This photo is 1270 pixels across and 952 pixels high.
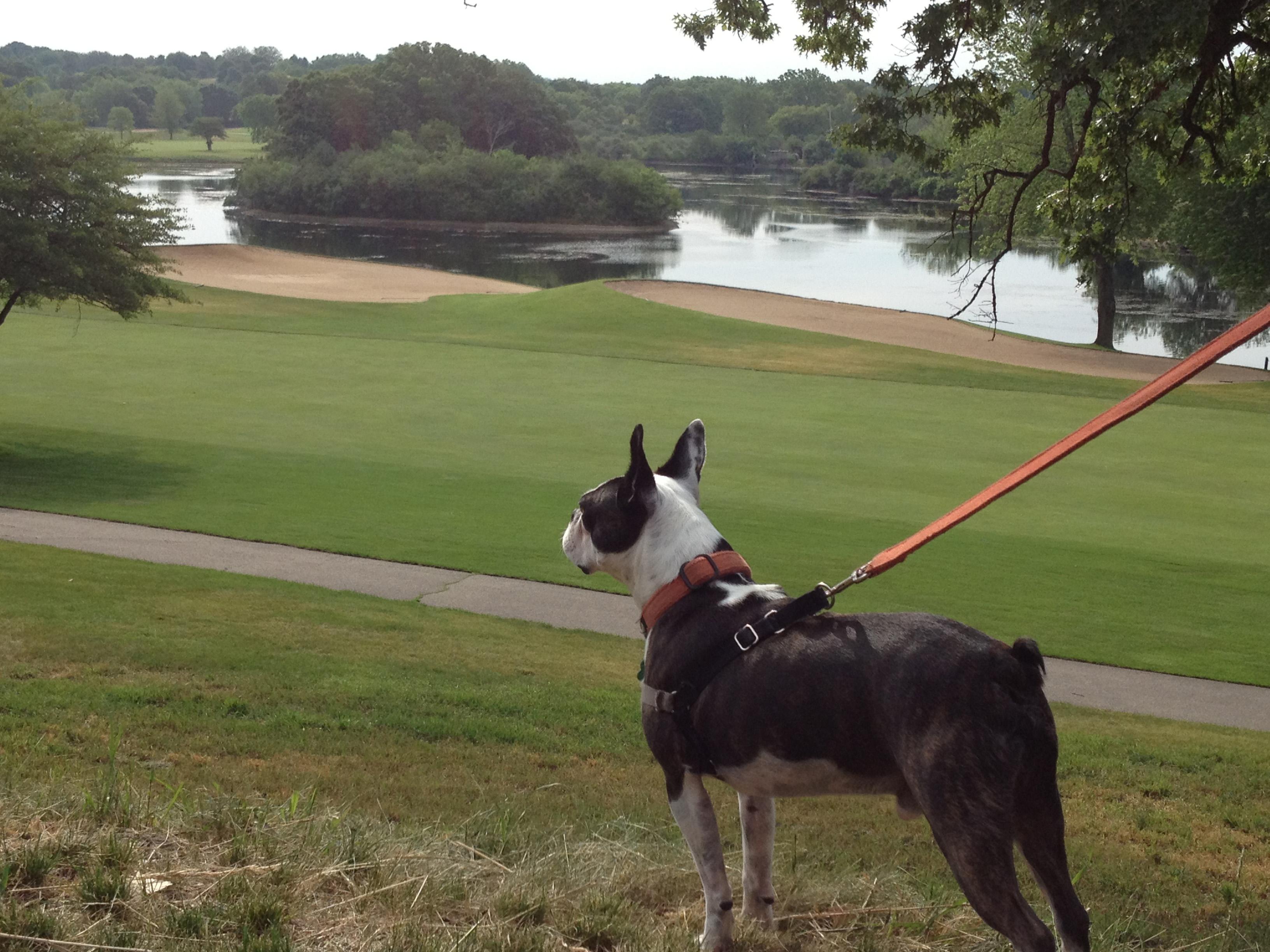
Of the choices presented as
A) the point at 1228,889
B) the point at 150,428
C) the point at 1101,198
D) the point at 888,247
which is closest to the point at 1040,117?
the point at 1101,198

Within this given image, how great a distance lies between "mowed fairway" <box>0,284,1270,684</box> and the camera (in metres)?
14.3

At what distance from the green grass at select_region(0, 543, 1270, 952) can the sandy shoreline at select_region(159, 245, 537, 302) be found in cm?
3898

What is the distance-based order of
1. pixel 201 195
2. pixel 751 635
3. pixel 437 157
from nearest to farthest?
pixel 751 635, pixel 437 157, pixel 201 195

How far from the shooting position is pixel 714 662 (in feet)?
12.6

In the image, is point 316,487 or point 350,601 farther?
point 316,487

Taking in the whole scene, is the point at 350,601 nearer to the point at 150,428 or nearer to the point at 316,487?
the point at 316,487

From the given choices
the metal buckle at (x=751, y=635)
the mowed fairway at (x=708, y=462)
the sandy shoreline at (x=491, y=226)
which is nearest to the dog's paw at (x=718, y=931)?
the metal buckle at (x=751, y=635)

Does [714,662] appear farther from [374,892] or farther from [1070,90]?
[1070,90]

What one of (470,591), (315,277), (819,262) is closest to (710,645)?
(470,591)

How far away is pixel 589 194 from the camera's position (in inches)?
3895

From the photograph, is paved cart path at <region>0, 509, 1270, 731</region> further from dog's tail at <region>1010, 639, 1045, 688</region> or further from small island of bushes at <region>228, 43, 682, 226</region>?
small island of bushes at <region>228, 43, 682, 226</region>

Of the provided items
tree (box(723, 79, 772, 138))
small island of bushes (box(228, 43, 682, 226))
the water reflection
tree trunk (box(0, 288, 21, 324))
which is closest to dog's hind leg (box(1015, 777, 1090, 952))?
tree trunk (box(0, 288, 21, 324))

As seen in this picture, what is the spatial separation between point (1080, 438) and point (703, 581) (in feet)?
4.12

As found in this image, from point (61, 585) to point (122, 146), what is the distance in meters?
12.9
